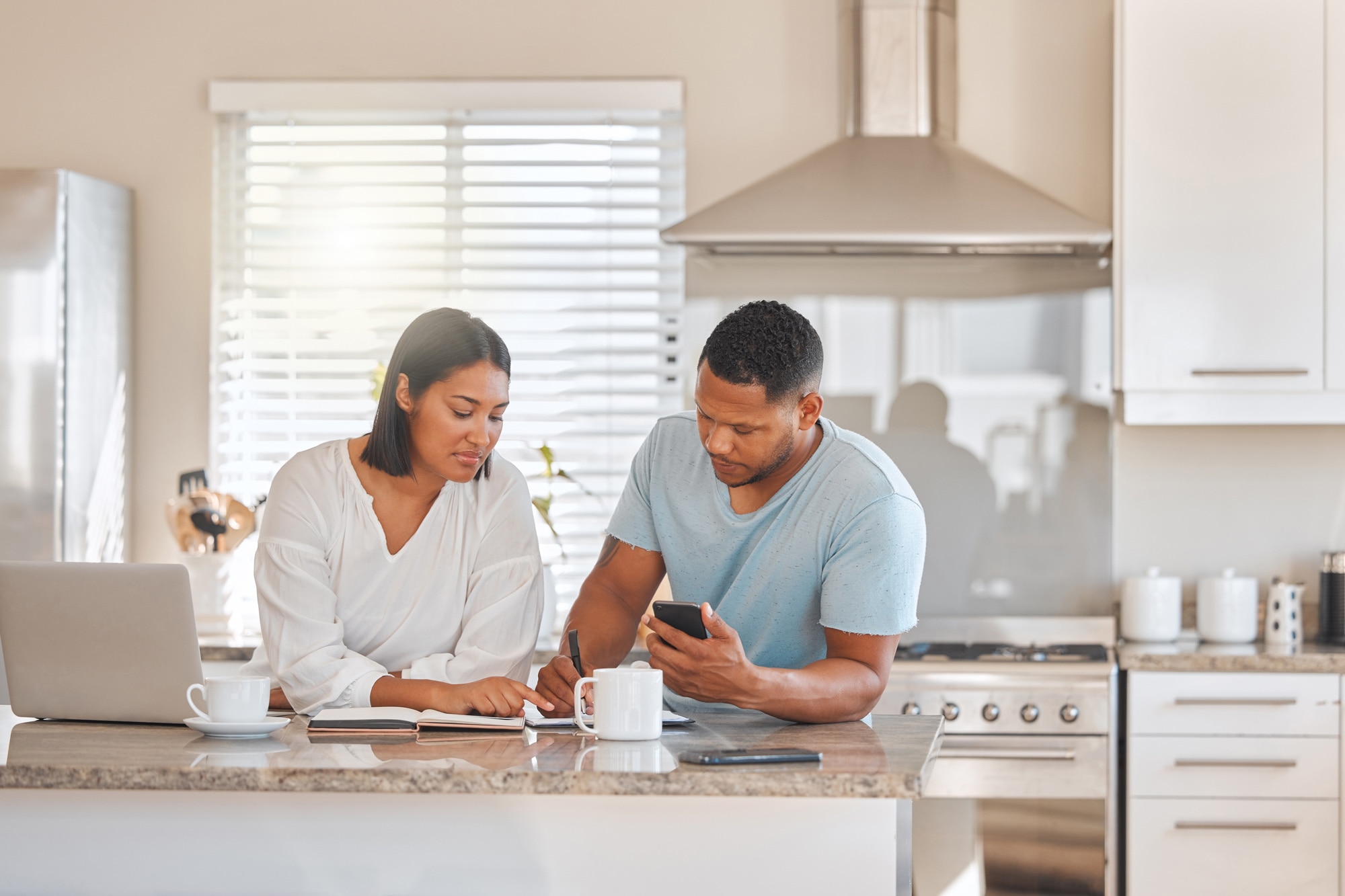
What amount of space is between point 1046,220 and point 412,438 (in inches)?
66.7

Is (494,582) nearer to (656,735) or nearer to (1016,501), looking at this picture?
(656,735)

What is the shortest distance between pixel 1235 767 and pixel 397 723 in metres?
2.05

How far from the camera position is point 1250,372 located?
3.10m

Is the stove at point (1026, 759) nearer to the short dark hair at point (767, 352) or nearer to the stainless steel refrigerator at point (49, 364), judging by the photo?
the short dark hair at point (767, 352)

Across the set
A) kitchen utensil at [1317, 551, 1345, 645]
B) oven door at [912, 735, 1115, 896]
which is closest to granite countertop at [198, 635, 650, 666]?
oven door at [912, 735, 1115, 896]

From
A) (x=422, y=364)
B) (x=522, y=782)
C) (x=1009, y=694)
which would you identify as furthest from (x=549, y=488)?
(x=522, y=782)

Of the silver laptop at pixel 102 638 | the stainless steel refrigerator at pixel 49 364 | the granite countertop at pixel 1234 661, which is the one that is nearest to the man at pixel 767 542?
the silver laptop at pixel 102 638

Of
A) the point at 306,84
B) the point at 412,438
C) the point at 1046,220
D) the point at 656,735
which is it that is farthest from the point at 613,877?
the point at 306,84

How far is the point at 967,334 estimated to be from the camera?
3.44 m

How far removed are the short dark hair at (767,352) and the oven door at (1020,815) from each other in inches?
54.3

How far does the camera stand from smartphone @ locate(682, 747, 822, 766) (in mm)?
1456

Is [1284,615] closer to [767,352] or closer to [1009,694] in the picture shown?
[1009,694]

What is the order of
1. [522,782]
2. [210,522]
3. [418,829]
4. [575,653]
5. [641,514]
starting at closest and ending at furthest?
1. [522,782]
2. [418,829]
3. [575,653]
4. [641,514]
5. [210,522]

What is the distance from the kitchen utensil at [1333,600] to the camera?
319 centimetres
